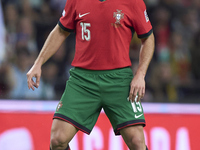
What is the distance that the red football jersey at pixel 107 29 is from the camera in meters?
3.13

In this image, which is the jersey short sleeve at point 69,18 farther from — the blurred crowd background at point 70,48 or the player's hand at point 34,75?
the blurred crowd background at point 70,48

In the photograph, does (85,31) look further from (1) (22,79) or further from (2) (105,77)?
(1) (22,79)

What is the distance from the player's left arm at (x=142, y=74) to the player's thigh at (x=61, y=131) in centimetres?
54

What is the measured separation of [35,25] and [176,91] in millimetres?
2579

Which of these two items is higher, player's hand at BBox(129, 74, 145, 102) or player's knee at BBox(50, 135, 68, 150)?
player's hand at BBox(129, 74, 145, 102)

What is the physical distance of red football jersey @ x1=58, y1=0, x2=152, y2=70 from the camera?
10.3ft

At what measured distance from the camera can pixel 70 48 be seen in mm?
6535

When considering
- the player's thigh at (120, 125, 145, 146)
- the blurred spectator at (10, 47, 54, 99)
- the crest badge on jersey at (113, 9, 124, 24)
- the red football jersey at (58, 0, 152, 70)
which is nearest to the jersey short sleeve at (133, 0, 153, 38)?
the red football jersey at (58, 0, 152, 70)

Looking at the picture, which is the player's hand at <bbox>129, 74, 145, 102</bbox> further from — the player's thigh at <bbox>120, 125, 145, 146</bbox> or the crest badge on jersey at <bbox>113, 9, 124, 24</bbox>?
the crest badge on jersey at <bbox>113, 9, 124, 24</bbox>

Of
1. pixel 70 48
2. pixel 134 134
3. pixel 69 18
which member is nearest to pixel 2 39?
pixel 70 48

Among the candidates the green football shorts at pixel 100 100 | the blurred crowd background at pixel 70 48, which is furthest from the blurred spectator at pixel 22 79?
the green football shorts at pixel 100 100

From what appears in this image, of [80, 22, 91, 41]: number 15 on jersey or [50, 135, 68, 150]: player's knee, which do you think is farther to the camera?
[80, 22, 91, 41]: number 15 on jersey

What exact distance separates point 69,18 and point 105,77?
0.58 meters

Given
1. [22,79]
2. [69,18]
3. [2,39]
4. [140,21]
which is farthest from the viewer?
[2,39]
